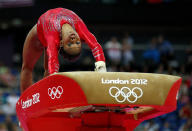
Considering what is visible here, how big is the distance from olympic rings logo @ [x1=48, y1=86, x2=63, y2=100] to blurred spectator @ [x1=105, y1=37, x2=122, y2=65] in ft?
24.7

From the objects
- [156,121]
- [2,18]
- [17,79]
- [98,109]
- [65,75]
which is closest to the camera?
[65,75]

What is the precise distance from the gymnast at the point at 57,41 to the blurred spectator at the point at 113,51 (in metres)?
6.24

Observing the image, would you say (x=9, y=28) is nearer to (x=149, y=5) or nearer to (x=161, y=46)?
(x=149, y=5)

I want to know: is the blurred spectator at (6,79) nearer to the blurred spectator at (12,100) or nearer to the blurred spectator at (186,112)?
the blurred spectator at (12,100)

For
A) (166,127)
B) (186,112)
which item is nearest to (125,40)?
(186,112)

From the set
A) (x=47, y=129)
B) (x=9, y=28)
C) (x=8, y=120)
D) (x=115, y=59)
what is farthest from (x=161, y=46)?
(x=47, y=129)

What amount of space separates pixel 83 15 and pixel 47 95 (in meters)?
10.2

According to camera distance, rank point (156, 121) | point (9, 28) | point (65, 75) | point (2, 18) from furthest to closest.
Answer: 1. point (9, 28)
2. point (2, 18)
3. point (156, 121)
4. point (65, 75)

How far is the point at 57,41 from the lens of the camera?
3.68 meters

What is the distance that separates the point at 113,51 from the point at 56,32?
706 cm

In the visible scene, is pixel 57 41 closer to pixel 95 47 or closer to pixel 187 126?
pixel 95 47

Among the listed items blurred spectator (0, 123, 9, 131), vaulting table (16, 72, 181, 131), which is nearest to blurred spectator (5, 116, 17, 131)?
blurred spectator (0, 123, 9, 131)

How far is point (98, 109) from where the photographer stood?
3.26 meters

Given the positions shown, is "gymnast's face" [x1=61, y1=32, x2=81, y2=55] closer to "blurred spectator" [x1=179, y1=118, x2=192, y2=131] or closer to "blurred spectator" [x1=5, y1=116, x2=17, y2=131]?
"blurred spectator" [x1=5, y1=116, x2=17, y2=131]
